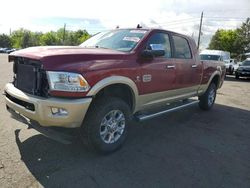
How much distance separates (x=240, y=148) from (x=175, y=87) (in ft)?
5.41

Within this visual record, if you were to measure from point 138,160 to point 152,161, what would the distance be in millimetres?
206

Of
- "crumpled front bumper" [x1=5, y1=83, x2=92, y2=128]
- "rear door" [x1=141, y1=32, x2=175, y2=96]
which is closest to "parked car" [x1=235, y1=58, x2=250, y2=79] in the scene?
"rear door" [x1=141, y1=32, x2=175, y2=96]

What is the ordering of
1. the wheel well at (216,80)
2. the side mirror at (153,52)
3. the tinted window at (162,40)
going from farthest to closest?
the wheel well at (216,80) → the tinted window at (162,40) → the side mirror at (153,52)

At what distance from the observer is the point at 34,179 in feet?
11.4

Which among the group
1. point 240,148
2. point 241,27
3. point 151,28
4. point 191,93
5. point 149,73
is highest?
point 241,27

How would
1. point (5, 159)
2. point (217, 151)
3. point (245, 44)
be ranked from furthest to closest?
point (245, 44) < point (217, 151) < point (5, 159)

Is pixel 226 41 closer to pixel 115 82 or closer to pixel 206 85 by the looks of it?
pixel 206 85

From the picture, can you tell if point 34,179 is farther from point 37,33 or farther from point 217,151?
point 37,33

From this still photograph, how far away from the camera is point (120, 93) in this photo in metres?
4.66

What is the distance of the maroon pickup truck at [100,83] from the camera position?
3711 millimetres

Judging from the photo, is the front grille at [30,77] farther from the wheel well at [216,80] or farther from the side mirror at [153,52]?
the wheel well at [216,80]

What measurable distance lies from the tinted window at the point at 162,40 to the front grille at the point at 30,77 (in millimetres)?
2049

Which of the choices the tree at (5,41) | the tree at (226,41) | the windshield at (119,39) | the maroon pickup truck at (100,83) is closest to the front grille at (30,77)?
the maroon pickup truck at (100,83)

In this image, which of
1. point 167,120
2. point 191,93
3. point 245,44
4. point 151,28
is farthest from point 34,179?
point 245,44
